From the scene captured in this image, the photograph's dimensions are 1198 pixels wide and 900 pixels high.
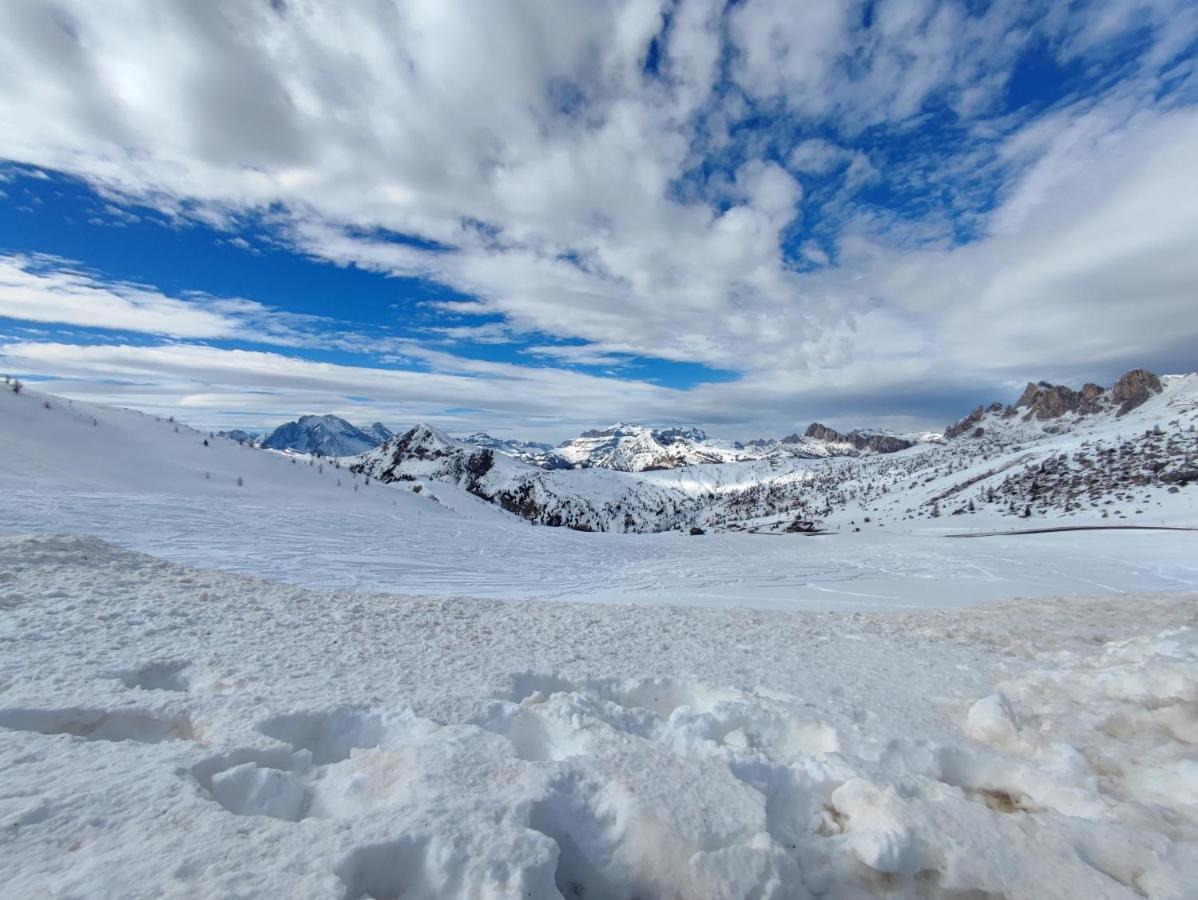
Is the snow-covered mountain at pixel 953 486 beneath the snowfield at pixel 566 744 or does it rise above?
above

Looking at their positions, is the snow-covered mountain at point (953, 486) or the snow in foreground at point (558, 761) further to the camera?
the snow-covered mountain at point (953, 486)

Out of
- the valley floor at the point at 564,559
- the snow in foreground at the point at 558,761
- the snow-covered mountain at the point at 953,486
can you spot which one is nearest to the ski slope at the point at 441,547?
the valley floor at the point at 564,559

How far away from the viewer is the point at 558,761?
3.92 meters

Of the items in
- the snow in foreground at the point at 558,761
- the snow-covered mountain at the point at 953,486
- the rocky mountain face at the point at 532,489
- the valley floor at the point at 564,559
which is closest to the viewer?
the snow in foreground at the point at 558,761

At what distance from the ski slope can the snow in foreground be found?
4391 millimetres

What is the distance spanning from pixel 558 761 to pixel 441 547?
12607mm

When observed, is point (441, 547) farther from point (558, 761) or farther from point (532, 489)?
point (532, 489)

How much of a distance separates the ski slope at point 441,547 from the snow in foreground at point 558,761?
4.39 meters

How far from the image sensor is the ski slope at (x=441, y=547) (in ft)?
37.5

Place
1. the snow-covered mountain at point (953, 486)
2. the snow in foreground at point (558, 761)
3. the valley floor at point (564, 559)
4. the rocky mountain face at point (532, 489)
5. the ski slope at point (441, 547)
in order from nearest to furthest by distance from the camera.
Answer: the snow in foreground at point (558, 761), the valley floor at point (564, 559), the ski slope at point (441, 547), the snow-covered mountain at point (953, 486), the rocky mountain face at point (532, 489)

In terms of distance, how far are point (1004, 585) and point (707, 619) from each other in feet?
32.6

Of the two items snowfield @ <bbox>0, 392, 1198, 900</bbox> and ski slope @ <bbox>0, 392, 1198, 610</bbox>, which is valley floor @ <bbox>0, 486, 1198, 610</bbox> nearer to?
ski slope @ <bbox>0, 392, 1198, 610</bbox>

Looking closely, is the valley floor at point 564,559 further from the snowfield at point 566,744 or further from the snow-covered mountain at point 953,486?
the snow-covered mountain at point 953,486

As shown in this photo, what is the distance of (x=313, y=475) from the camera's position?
2878cm
